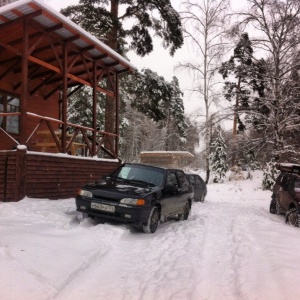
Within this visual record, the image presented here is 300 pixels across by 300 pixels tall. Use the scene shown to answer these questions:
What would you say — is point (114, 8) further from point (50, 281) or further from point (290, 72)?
point (50, 281)

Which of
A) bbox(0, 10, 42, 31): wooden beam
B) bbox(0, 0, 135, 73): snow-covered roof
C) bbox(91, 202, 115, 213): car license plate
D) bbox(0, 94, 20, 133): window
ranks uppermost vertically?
bbox(0, 0, 135, 73): snow-covered roof

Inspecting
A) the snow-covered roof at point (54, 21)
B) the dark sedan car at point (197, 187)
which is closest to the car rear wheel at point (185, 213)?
the dark sedan car at point (197, 187)

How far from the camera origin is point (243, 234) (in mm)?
7605

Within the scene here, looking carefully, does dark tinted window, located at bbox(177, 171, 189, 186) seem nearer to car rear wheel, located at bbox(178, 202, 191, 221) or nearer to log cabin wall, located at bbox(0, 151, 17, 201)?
car rear wheel, located at bbox(178, 202, 191, 221)

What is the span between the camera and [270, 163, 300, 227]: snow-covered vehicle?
10102 millimetres

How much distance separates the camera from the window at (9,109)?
1359 centimetres

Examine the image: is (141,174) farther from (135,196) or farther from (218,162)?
(218,162)

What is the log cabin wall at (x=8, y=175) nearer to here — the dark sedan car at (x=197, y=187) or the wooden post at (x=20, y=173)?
the wooden post at (x=20, y=173)

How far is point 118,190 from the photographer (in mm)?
7711

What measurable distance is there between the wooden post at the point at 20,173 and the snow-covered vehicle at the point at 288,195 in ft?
24.4

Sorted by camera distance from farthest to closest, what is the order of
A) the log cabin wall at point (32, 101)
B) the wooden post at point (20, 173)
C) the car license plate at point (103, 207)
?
the log cabin wall at point (32, 101), the wooden post at point (20, 173), the car license plate at point (103, 207)

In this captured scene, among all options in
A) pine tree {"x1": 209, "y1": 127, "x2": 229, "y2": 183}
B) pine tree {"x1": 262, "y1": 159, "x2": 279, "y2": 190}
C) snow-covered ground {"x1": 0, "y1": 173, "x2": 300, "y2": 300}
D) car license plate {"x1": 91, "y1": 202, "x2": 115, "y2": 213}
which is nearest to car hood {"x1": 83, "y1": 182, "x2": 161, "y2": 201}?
car license plate {"x1": 91, "y1": 202, "x2": 115, "y2": 213}

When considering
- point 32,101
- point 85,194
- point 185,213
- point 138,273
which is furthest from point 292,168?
point 32,101

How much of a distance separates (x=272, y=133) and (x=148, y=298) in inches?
685
